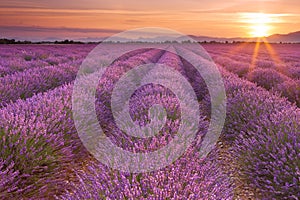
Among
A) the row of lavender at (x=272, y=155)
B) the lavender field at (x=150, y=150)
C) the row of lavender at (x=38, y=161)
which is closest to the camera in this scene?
the lavender field at (x=150, y=150)

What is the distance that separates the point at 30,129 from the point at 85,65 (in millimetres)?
7999

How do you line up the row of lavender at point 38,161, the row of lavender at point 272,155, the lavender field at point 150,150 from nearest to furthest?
the lavender field at point 150,150
the row of lavender at point 38,161
the row of lavender at point 272,155

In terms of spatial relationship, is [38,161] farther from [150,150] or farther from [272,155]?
[272,155]

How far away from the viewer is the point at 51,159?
3.01 m

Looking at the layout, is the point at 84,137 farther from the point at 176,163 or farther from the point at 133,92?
the point at 133,92

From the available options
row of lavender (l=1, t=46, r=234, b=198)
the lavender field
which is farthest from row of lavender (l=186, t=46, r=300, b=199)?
row of lavender (l=1, t=46, r=234, b=198)

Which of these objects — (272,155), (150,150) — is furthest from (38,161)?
(272,155)

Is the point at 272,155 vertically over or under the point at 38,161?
over

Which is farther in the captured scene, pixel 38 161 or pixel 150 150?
pixel 38 161

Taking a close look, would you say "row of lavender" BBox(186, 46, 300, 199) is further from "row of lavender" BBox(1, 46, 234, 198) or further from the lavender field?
"row of lavender" BBox(1, 46, 234, 198)

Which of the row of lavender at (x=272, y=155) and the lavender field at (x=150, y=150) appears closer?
the lavender field at (x=150, y=150)

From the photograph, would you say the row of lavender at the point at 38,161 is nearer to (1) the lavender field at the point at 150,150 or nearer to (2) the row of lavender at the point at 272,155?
(1) the lavender field at the point at 150,150

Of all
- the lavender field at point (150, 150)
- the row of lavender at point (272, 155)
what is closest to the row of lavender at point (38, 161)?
the lavender field at point (150, 150)

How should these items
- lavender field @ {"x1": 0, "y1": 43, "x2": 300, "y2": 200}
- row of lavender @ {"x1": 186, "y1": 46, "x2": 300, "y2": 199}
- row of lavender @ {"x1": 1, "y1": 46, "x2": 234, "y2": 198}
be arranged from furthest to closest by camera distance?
row of lavender @ {"x1": 186, "y1": 46, "x2": 300, "y2": 199} < row of lavender @ {"x1": 1, "y1": 46, "x2": 234, "y2": 198} < lavender field @ {"x1": 0, "y1": 43, "x2": 300, "y2": 200}
